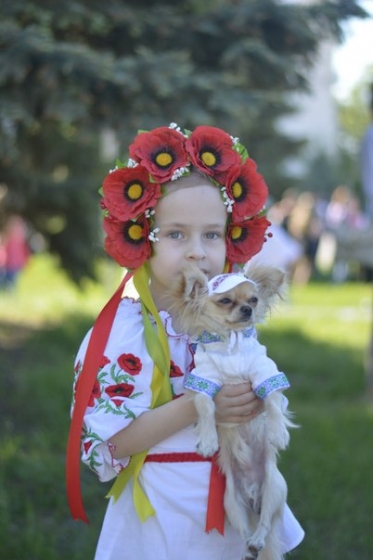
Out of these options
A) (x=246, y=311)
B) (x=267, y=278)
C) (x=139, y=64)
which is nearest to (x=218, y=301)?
(x=246, y=311)

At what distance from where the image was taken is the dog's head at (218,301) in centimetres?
231

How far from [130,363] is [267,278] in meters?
0.45

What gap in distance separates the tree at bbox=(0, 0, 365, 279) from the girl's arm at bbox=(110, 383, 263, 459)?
2.89 meters

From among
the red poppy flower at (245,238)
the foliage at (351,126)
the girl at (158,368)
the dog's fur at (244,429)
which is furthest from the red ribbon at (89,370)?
the foliage at (351,126)

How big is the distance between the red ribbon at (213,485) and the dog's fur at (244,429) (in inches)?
1.4

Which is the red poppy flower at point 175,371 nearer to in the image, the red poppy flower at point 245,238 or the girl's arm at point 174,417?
the girl's arm at point 174,417

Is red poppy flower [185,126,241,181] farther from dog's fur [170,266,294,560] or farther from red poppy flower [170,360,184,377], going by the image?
red poppy flower [170,360,184,377]

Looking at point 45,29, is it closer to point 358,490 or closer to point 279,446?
point 358,490

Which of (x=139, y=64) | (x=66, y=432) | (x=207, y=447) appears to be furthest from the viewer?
(x=66, y=432)

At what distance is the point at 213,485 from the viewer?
2.47m

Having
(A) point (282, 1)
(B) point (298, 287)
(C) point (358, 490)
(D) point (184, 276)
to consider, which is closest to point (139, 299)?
(D) point (184, 276)

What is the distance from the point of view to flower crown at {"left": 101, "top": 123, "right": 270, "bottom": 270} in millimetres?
2551

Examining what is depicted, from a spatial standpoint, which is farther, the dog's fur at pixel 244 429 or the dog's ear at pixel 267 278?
the dog's ear at pixel 267 278

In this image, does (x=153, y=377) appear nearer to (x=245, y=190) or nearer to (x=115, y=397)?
(x=115, y=397)
